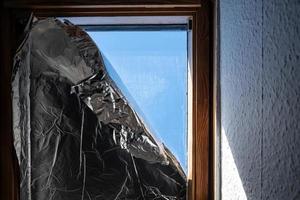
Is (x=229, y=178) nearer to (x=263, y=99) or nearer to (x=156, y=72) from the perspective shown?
(x=263, y=99)

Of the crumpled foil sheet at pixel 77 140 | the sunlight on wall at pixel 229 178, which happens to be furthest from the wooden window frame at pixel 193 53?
the sunlight on wall at pixel 229 178

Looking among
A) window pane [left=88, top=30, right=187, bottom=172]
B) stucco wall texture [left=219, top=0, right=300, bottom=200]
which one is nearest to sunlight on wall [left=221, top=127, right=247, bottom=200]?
stucco wall texture [left=219, top=0, right=300, bottom=200]

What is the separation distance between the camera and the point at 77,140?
1.44 m

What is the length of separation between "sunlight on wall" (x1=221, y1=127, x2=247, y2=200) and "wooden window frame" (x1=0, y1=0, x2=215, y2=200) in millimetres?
205

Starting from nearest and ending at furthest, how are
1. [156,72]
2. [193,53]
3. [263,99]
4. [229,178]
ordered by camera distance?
[263,99] < [229,178] < [193,53] < [156,72]

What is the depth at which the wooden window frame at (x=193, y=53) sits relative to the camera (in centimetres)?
140

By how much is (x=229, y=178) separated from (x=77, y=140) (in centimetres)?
60

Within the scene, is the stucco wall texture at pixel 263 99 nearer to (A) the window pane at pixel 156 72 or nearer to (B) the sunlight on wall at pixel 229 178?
(B) the sunlight on wall at pixel 229 178

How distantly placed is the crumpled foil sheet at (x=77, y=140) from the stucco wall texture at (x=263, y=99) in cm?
38

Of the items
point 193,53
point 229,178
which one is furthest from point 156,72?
point 229,178

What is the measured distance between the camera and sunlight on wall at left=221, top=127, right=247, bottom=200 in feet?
3.03

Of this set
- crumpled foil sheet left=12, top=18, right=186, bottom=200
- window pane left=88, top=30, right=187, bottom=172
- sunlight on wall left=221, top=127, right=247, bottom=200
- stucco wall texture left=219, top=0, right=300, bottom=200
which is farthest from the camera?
window pane left=88, top=30, right=187, bottom=172

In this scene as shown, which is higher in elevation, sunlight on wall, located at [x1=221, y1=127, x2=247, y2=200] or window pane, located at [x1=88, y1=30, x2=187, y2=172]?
window pane, located at [x1=88, y1=30, x2=187, y2=172]

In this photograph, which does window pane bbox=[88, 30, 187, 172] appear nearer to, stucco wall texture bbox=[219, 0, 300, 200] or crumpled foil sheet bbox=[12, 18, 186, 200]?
crumpled foil sheet bbox=[12, 18, 186, 200]
